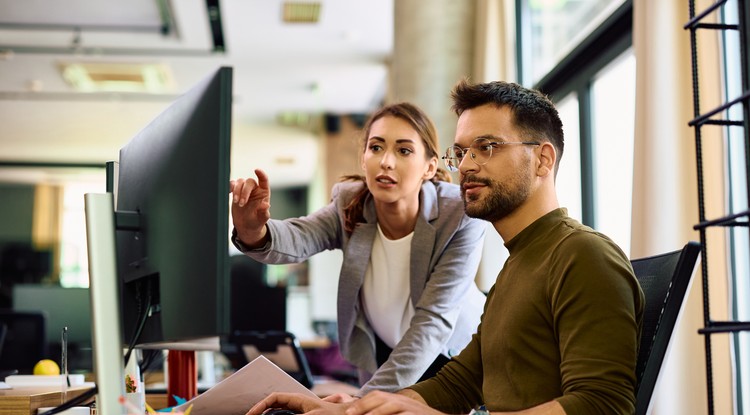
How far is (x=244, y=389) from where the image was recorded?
4.74 feet

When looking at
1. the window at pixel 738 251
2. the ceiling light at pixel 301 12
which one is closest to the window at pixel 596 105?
the window at pixel 738 251

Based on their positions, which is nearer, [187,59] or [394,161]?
[394,161]

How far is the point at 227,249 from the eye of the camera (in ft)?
3.30

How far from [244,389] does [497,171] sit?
606 millimetres

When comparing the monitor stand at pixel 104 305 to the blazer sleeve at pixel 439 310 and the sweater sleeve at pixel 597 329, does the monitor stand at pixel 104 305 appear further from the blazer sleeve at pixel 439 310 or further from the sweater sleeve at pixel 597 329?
the blazer sleeve at pixel 439 310

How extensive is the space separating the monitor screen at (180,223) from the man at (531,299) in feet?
1.05

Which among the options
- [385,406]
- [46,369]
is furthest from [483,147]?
[46,369]

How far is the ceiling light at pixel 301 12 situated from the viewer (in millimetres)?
7148

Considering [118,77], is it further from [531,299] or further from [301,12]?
[531,299]

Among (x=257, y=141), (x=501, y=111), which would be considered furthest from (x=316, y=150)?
(x=501, y=111)

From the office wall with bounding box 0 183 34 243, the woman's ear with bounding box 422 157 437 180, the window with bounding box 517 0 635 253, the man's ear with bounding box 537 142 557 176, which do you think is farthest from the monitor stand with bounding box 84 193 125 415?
the office wall with bounding box 0 183 34 243

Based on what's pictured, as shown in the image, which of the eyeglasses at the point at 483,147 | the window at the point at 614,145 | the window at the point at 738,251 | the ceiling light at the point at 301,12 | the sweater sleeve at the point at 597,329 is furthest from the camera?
the ceiling light at the point at 301,12

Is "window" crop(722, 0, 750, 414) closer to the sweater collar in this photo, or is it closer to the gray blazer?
the gray blazer

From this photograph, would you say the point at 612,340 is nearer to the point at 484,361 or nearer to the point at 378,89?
the point at 484,361
